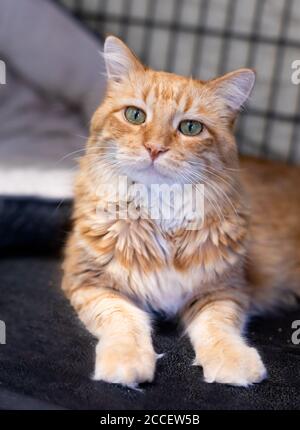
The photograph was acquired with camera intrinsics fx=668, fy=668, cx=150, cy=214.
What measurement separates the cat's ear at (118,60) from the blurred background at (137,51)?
721mm

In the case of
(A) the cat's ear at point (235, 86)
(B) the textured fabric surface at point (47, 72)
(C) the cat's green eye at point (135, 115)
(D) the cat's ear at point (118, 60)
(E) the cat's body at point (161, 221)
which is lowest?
(E) the cat's body at point (161, 221)

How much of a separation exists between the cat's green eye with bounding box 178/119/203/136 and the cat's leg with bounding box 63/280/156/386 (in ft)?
1.48

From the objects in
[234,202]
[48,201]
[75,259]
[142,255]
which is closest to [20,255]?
[48,201]

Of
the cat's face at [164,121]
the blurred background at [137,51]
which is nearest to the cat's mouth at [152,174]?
the cat's face at [164,121]

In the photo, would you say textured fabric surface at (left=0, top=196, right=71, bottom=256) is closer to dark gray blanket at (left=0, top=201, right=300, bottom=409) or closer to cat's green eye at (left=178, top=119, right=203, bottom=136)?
dark gray blanket at (left=0, top=201, right=300, bottom=409)

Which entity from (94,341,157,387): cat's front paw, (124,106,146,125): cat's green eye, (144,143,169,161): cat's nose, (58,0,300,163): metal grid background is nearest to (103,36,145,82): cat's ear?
(124,106,146,125): cat's green eye

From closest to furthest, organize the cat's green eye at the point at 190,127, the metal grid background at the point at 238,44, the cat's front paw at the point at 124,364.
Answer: the cat's front paw at the point at 124,364, the cat's green eye at the point at 190,127, the metal grid background at the point at 238,44

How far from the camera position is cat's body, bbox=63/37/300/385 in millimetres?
1577

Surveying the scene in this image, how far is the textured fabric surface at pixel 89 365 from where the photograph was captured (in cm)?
142

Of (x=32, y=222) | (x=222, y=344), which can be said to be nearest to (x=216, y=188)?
(x=222, y=344)

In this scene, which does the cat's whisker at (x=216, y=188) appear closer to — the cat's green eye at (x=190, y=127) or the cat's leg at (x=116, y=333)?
the cat's green eye at (x=190, y=127)

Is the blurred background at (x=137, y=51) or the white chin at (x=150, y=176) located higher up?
the blurred background at (x=137, y=51)
